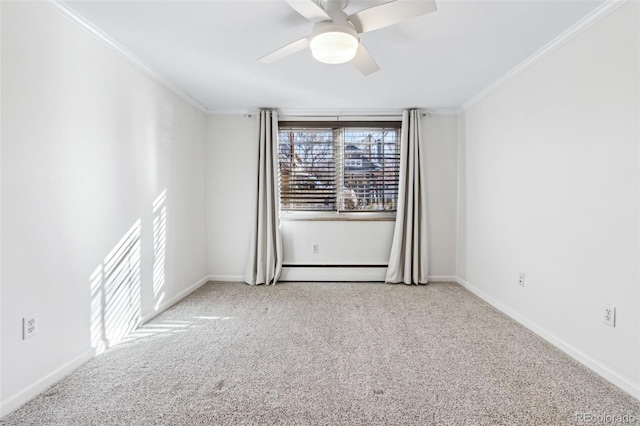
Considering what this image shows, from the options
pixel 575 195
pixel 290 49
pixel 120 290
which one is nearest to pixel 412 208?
pixel 575 195

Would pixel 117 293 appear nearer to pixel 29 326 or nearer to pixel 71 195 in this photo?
pixel 29 326

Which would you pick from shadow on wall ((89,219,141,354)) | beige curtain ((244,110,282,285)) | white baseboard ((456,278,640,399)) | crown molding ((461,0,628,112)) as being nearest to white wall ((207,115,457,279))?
beige curtain ((244,110,282,285))

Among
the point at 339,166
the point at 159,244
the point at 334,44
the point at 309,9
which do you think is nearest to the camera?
the point at 309,9

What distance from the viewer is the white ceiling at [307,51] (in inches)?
72.3

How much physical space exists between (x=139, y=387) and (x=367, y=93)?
3172mm

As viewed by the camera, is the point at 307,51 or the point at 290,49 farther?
the point at 307,51

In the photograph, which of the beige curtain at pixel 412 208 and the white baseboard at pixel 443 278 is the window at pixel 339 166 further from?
the white baseboard at pixel 443 278

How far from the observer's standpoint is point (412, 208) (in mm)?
3787

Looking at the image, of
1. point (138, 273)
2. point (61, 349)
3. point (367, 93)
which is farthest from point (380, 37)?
point (61, 349)

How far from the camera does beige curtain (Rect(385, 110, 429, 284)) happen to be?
378 centimetres

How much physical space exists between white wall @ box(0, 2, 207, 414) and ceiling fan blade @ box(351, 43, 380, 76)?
1784 mm

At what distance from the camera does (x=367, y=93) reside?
3277 millimetres

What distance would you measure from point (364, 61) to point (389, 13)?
497 millimetres

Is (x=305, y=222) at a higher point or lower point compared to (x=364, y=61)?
lower
